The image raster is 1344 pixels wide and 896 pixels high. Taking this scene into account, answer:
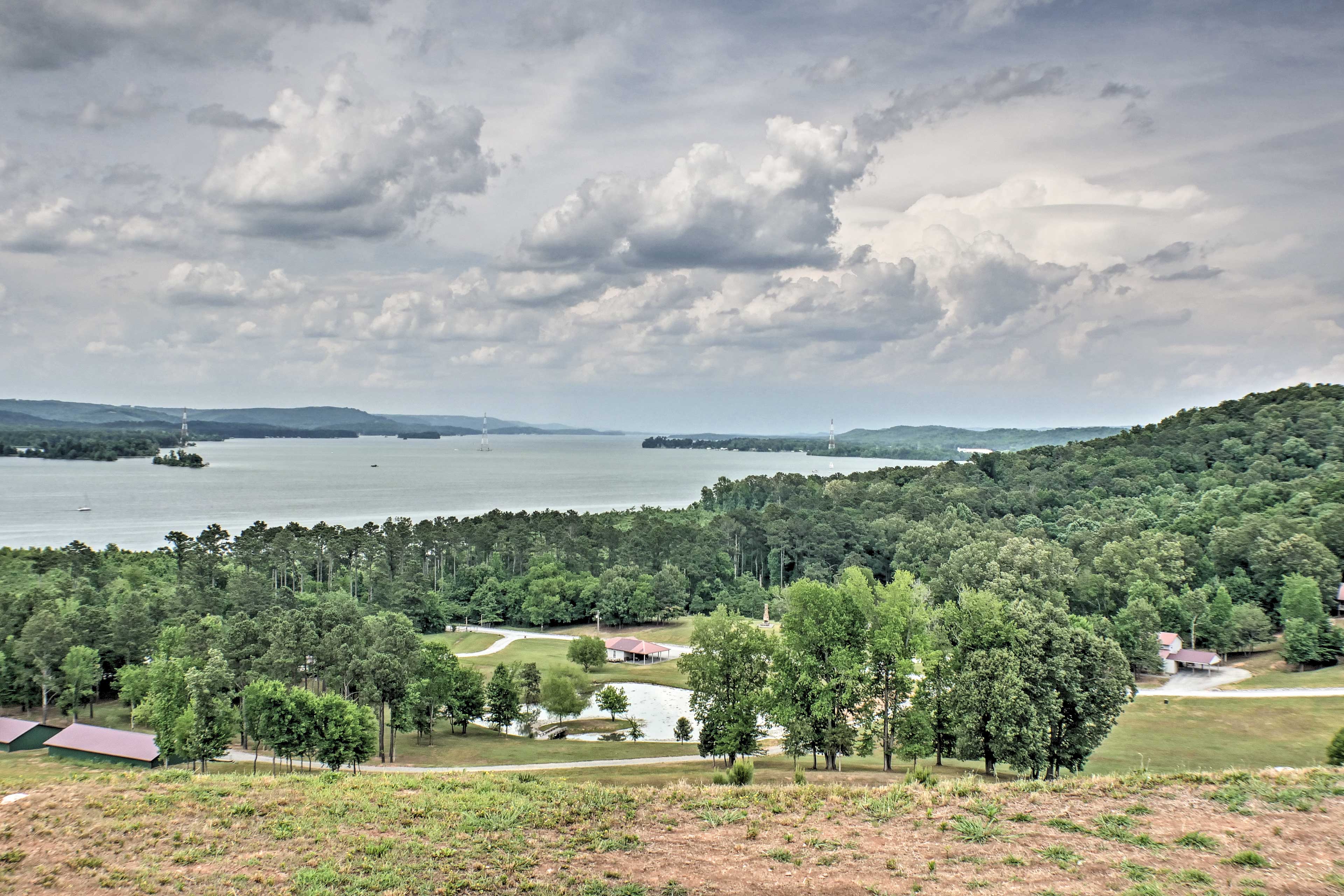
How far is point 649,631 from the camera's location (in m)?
66.7

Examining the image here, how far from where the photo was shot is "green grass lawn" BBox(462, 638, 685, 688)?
4938 centimetres

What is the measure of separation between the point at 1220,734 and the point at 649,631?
43.1 meters

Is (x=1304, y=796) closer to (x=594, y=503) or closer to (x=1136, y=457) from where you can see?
(x=1136, y=457)

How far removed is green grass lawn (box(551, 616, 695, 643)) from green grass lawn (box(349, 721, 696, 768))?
988 inches

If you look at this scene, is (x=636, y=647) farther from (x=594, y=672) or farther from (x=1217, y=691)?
(x=1217, y=691)

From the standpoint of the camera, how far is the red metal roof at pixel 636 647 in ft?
185

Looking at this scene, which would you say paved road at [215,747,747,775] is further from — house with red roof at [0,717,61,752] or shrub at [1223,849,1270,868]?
shrub at [1223,849,1270,868]

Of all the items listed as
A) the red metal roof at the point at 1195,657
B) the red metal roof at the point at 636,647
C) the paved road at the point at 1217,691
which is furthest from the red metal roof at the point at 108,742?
the red metal roof at the point at 1195,657

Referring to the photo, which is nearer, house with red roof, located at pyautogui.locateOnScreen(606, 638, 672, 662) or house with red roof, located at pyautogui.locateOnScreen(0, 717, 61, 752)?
house with red roof, located at pyautogui.locateOnScreen(0, 717, 61, 752)

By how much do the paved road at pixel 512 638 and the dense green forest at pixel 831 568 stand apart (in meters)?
1.79

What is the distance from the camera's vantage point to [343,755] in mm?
29250

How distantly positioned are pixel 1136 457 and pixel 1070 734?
8634cm

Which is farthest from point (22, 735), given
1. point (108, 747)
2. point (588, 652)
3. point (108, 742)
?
point (588, 652)

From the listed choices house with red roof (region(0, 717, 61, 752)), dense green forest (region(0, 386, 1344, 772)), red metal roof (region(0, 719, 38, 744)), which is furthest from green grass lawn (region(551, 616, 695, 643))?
red metal roof (region(0, 719, 38, 744))
